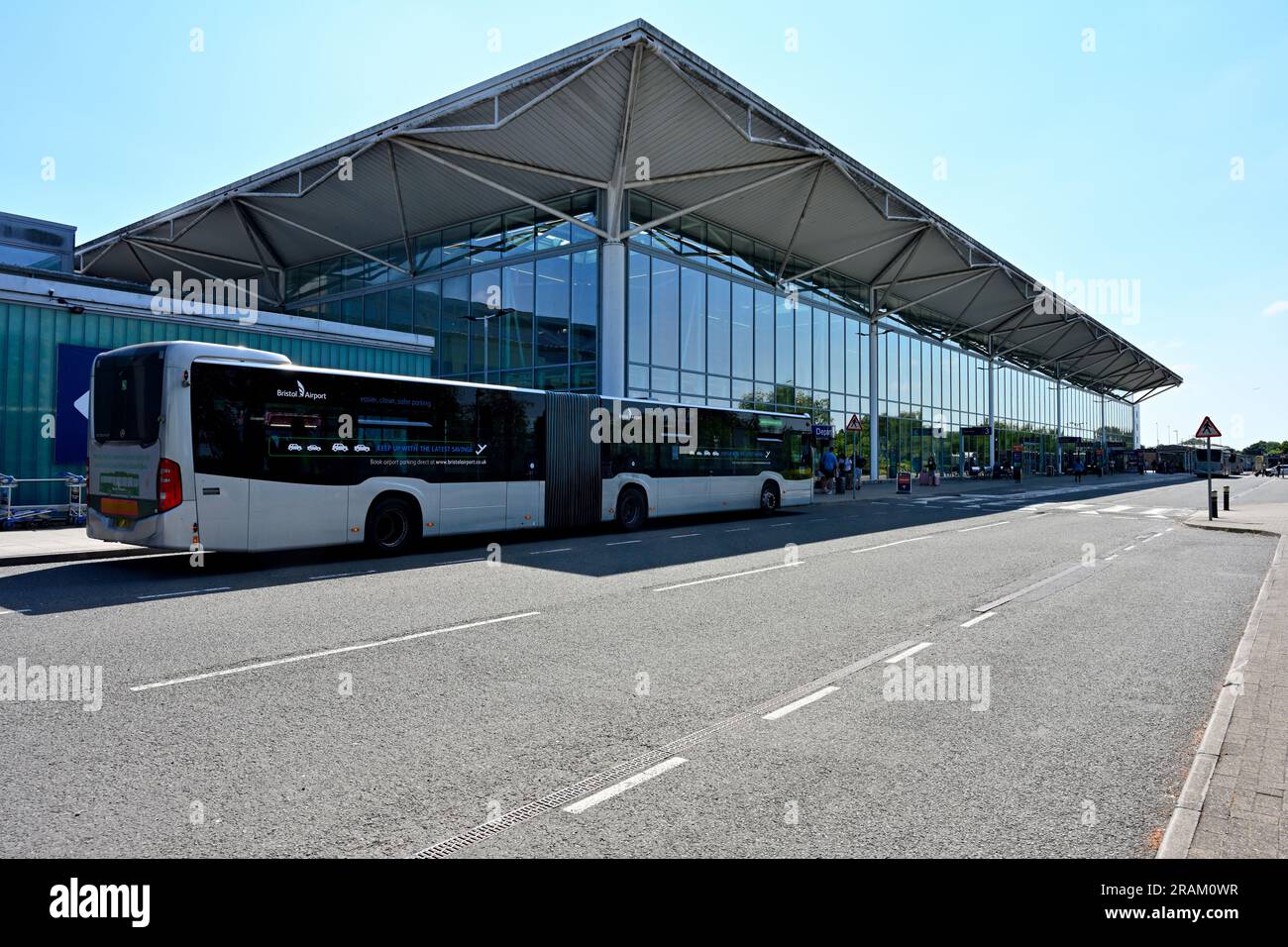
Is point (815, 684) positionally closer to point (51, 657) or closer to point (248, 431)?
point (51, 657)

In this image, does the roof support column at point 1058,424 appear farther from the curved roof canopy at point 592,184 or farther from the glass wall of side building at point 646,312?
the glass wall of side building at point 646,312

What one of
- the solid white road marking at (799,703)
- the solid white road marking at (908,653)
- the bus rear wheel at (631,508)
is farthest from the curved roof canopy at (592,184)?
the solid white road marking at (799,703)

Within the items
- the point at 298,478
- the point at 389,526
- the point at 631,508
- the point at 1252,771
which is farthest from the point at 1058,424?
the point at 1252,771

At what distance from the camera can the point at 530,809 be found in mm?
3564

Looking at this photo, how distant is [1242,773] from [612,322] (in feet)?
76.9

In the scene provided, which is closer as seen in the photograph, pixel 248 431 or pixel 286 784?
pixel 286 784

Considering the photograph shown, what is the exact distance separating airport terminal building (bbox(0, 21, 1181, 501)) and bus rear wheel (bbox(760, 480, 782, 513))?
6437 millimetres

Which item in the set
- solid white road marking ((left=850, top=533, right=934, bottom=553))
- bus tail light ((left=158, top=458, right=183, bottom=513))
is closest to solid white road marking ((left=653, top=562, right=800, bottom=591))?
solid white road marking ((left=850, top=533, right=934, bottom=553))

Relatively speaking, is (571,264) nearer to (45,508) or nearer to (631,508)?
(631,508)

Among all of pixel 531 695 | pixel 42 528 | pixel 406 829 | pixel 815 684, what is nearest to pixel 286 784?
pixel 406 829

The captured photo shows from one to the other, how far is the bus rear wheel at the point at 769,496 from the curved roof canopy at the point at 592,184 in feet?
32.3

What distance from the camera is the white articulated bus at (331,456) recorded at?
430 inches

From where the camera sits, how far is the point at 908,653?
264 inches

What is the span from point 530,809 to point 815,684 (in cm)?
282
